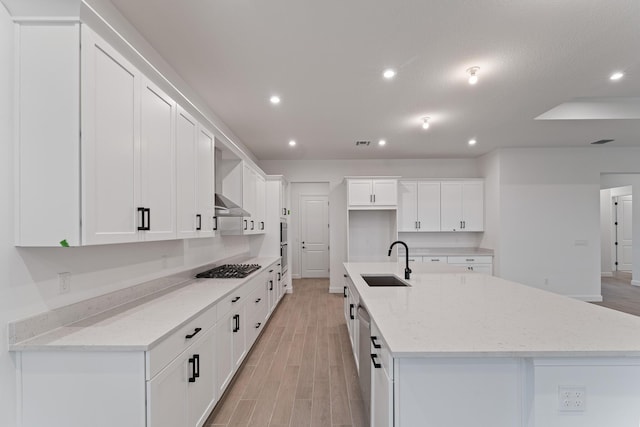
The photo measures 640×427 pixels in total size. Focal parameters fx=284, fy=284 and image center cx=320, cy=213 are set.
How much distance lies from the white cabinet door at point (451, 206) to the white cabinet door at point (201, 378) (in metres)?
5.23

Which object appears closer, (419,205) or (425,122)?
(425,122)

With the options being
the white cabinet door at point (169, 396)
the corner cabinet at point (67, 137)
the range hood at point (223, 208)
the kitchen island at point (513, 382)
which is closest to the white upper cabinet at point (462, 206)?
the range hood at point (223, 208)

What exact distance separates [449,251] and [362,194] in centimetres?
217

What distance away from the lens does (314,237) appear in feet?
25.4

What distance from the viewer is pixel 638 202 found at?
20.9 ft

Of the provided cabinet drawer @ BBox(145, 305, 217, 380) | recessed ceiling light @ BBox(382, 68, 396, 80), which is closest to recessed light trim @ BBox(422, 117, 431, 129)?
recessed ceiling light @ BBox(382, 68, 396, 80)

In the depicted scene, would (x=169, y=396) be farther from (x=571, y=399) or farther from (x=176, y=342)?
(x=571, y=399)

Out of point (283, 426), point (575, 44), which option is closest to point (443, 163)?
point (575, 44)

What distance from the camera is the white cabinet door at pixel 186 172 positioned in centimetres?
215

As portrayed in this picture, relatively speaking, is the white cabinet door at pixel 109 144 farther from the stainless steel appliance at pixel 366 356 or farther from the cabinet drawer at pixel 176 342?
the stainless steel appliance at pixel 366 356

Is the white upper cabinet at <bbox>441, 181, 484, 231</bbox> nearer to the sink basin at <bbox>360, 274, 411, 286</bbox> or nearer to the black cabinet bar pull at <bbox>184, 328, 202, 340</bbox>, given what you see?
the sink basin at <bbox>360, 274, 411, 286</bbox>

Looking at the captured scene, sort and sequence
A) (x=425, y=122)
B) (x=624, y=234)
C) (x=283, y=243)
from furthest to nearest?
(x=624, y=234), (x=283, y=243), (x=425, y=122)

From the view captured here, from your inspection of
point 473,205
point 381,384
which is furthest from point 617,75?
point 381,384

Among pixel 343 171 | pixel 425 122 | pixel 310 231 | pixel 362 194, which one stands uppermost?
pixel 425 122
